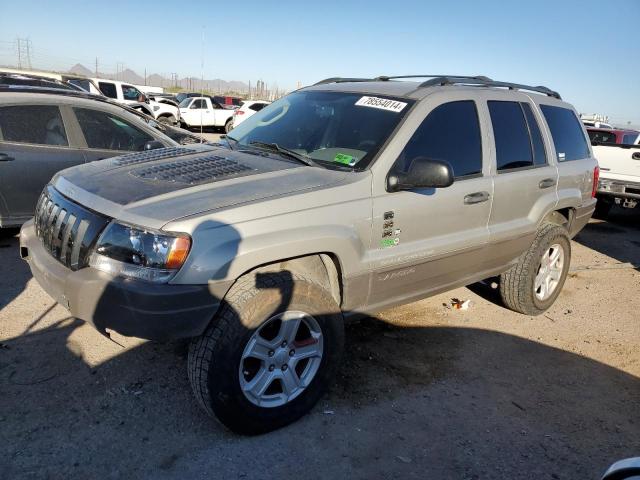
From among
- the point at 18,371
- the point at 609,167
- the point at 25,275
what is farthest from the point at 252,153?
the point at 609,167

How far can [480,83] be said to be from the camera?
413cm

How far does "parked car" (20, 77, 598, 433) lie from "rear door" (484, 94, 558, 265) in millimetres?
18

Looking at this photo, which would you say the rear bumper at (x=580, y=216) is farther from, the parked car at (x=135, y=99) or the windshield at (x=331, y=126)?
the parked car at (x=135, y=99)

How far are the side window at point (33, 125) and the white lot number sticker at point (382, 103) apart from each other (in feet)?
11.9

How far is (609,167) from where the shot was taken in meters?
8.79

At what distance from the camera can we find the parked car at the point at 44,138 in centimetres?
525

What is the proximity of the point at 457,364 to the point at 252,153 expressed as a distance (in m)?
2.12

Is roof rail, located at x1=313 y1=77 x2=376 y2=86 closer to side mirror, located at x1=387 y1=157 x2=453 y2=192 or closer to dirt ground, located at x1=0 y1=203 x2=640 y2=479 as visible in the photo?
side mirror, located at x1=387 y1=157 x2=453 y2=192

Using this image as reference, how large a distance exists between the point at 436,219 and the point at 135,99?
18.9 meters

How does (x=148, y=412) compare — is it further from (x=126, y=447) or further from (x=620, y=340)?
(x=620, y=340)

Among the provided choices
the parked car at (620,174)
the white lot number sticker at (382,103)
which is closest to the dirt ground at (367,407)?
the white lot number sticker at (382,103)

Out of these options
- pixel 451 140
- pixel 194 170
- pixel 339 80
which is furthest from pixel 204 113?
pixel 194 170

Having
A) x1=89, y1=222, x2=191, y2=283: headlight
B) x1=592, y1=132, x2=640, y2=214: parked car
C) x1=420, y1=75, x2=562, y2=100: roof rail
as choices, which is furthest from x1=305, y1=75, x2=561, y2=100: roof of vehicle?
x1=592, y1=132, x2=640, y2=214: parked car

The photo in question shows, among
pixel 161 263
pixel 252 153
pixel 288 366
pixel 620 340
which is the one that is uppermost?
pixel 252 153
